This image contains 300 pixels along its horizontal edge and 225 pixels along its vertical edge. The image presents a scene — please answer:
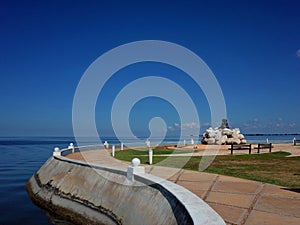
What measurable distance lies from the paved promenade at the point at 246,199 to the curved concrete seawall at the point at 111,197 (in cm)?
97

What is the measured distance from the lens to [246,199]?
7.71 m

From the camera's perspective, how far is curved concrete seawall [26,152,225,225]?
6284 mm

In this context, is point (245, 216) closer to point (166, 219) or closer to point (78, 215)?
point (166, 219)

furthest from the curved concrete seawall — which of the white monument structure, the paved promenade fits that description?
the white monument structure

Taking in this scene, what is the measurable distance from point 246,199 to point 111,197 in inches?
203

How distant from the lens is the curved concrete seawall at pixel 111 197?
6.28 m

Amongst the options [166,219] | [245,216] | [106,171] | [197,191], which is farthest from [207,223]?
[106,171]

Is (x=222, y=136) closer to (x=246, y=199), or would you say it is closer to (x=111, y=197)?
(x=111, y=197)

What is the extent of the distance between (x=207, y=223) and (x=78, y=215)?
347 inches

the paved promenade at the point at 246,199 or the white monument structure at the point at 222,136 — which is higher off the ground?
the paved promenade at the point at 246,199

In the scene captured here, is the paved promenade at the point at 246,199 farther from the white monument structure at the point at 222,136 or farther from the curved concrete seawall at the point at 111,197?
the white monument structure at the point at 222,136

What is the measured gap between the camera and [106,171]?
1188 centimetres

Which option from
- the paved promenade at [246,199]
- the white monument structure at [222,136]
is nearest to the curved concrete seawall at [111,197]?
the paved promenade at [246,199]

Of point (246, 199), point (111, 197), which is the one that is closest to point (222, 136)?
point (111, 197)
